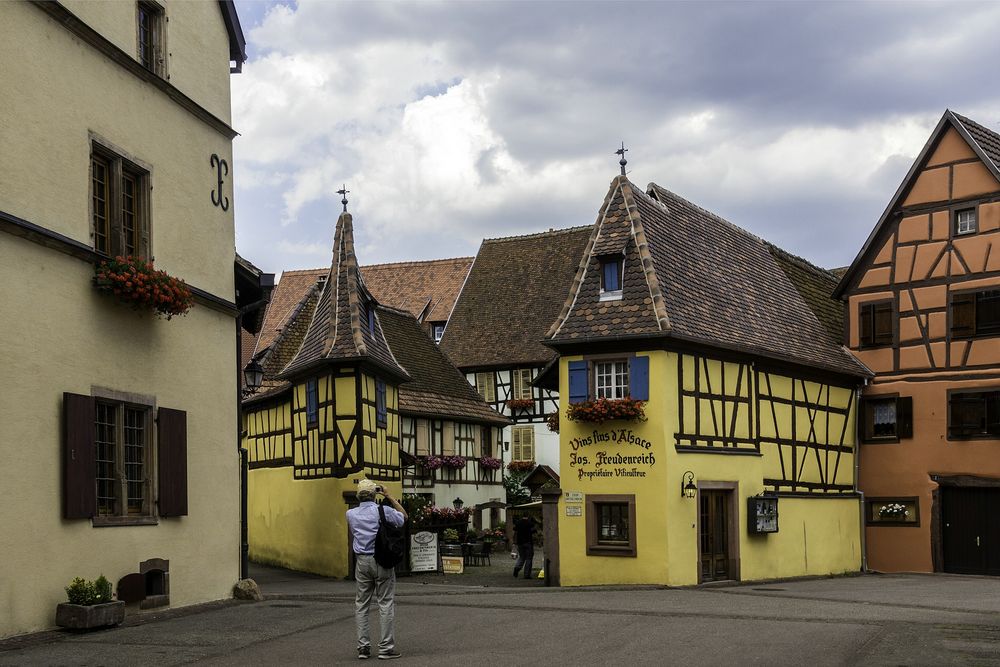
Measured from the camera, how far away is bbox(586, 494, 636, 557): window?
25234 mm

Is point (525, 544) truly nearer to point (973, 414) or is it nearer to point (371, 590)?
point (973, 414)

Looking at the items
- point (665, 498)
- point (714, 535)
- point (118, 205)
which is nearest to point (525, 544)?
point (714, 535)

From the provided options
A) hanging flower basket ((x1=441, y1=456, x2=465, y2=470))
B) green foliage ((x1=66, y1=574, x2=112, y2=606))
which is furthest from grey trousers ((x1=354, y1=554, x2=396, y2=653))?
hanging flower basket ((x1=441, y1=456, x2=465, y2=470))

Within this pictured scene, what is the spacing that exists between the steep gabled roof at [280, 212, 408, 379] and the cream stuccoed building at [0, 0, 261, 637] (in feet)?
29.7

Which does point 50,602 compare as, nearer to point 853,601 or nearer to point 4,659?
point 4,659

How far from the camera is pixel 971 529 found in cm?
3119

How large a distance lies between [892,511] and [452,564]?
11.6 meters

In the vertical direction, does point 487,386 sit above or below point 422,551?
above

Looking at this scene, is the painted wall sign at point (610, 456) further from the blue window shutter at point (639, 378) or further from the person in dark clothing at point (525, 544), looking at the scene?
the person in dark clothing at point (525, 544)

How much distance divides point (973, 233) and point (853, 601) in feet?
47.0

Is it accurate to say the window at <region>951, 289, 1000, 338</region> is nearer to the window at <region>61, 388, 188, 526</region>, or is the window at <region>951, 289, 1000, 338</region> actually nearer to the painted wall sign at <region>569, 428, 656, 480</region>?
the painted wall sign at <region>569, 428, 656, 480</region>

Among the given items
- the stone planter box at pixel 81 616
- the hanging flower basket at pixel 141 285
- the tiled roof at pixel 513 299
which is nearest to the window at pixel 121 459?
the stone planter box at pixel 81 616

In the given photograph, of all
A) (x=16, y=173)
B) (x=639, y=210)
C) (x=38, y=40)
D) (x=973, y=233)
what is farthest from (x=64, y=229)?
(x=973, y=233)

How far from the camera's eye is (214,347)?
19.2 metres
